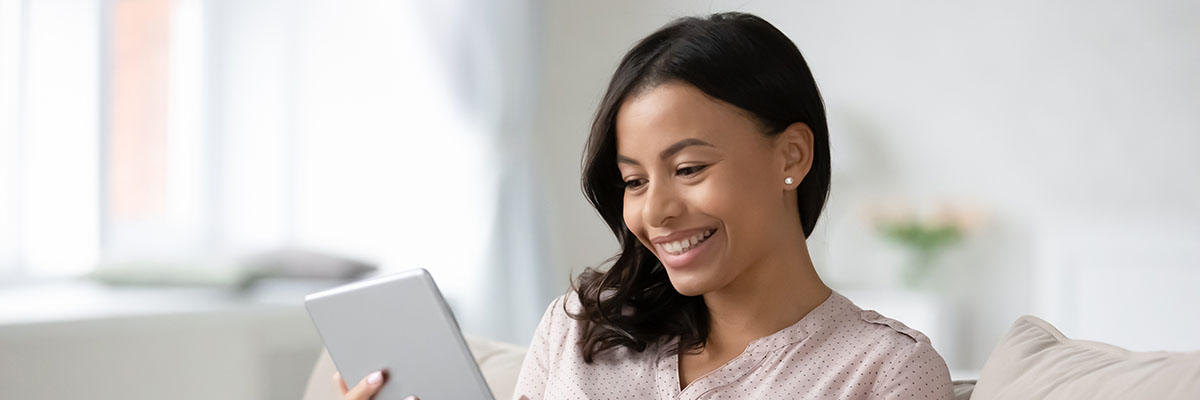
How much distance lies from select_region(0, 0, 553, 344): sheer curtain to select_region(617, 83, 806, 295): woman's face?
2019 millimetres

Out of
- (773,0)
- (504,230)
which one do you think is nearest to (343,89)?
(504,230)

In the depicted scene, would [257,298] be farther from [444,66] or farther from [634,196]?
[634,196]

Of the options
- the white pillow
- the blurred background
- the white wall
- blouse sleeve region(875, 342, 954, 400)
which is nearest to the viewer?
the white pillow

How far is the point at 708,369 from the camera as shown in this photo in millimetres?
1236

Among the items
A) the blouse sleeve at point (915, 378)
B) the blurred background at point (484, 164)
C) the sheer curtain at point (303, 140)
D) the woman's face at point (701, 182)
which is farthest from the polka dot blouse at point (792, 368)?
the sheer curtain at point (303, 140)

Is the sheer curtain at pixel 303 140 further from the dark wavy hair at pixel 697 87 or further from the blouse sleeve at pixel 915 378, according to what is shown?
the blouse sleeve at pixel 915 378

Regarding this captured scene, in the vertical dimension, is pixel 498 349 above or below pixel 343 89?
below

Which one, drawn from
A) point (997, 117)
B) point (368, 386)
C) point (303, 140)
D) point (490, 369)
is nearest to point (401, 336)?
point (368, 386)

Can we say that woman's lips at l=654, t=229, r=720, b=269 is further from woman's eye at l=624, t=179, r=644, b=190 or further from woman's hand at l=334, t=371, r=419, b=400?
woman's hand at l=334, t=371, r=419, b=400

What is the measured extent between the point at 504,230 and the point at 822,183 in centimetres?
248

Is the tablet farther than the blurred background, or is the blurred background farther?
the blurred background

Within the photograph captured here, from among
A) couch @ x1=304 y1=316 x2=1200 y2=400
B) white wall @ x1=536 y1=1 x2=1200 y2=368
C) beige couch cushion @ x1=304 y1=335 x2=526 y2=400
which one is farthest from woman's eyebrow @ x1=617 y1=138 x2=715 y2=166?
white wall @ x1=536 y1=1 x2=1200 y2=368

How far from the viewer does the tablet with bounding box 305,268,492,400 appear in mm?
1119

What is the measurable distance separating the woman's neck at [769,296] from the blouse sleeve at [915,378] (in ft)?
0.49
